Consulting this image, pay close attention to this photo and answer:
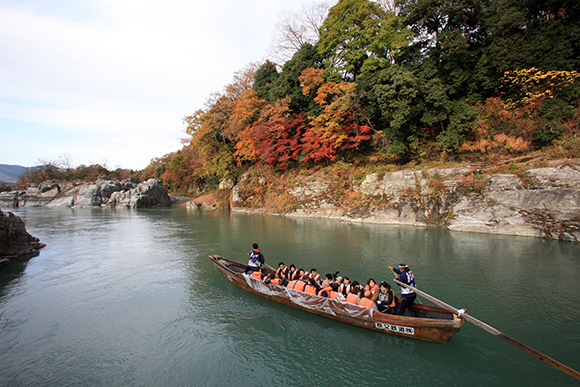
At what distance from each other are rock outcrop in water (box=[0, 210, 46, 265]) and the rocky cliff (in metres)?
→ 20.1

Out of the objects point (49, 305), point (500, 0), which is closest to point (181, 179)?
point (49, 305)

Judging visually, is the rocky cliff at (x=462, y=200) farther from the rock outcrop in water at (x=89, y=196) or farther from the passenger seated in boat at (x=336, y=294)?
the rock outcrop in water at (x=89, y=196)

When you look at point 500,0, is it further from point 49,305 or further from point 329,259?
point 49,305

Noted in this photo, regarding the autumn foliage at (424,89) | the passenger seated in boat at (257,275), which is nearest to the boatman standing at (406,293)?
the passenger seated in boat at (257,275)

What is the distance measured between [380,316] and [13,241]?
61.5 feet

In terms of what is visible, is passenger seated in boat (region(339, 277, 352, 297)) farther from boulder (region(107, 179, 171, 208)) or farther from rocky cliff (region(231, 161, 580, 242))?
boulder (region(107, 179, 171, 208))

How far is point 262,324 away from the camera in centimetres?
736

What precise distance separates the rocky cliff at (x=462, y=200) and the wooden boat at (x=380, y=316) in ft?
45.3

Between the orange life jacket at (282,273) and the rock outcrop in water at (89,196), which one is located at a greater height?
the rock outcrop in water at (89,196)

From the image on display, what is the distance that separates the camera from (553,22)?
17203 mm

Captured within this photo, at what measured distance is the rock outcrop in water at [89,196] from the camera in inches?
1713

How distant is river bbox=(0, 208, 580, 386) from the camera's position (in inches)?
216

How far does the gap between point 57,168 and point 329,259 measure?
217 feet

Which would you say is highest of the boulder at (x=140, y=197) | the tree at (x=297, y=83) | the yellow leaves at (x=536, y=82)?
the tree at (x=297, y=83)
